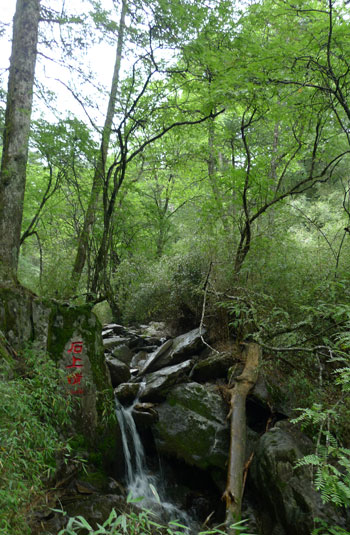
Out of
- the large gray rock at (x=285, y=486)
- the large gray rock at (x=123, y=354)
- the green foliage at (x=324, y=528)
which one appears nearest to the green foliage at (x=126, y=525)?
the green foliage at (x=324, y=528)

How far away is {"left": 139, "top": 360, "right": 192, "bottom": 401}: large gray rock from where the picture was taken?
5.35 meters

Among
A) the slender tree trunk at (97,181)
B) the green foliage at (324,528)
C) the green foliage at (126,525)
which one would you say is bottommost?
the green foliage at (324,528)

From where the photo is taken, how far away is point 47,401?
3.42 metres

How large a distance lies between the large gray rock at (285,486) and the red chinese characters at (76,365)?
251 centimetres

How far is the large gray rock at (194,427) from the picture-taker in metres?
4.54

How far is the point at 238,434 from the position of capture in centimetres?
414

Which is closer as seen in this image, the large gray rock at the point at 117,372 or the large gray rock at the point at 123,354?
the large gray rock at the point at 117,372

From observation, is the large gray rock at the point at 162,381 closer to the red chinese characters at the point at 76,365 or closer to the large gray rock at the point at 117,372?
the large gray rock at the point at 117,372

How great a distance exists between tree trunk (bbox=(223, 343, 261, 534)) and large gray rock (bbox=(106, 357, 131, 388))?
234 cm

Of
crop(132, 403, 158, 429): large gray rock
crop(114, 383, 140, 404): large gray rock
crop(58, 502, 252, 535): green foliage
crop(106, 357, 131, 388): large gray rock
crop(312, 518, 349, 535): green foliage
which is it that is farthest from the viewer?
crop(106, 357, 131, 388): large gray rock

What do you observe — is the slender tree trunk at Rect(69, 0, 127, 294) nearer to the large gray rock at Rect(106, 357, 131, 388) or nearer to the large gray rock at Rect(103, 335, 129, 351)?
the large gray rock at Rect(103, 335, 129, 351)

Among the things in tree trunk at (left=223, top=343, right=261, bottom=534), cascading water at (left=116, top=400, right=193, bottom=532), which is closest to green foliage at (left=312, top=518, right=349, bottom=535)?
tree trunk at (left=223, top=343, right=261, bottom=534)

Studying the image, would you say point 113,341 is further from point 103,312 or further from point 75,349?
point 103,312

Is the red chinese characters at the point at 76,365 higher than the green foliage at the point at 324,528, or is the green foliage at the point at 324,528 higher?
the red chinese characters at the point at 76,365
